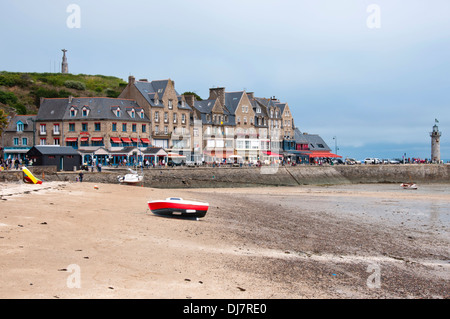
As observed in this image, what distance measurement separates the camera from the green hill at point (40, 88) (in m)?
96.4

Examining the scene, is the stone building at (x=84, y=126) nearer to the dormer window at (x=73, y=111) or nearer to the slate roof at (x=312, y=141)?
the dormer window at (x=73, y=111)

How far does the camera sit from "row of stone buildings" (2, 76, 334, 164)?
68250mm

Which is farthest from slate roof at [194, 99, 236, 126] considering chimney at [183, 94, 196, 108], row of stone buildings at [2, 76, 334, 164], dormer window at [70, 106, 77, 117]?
dormer window at [70, 106, 77, 117]

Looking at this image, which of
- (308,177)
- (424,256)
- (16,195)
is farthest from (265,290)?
(308,177)

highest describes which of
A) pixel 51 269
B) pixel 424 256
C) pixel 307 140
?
pixel 307 140

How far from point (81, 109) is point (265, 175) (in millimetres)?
29169

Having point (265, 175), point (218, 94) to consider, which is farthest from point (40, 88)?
point (265, 175)

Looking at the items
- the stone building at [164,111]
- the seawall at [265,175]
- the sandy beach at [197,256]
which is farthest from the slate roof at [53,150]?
the sandy beach at [197,256]

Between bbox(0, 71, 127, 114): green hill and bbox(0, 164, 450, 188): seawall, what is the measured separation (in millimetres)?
43559

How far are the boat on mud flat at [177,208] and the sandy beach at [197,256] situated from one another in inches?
18.8

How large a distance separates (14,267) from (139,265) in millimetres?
2618

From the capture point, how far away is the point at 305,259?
1339cm

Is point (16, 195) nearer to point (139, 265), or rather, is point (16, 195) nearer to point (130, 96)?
point (139, 265)

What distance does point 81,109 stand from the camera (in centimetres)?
6938
